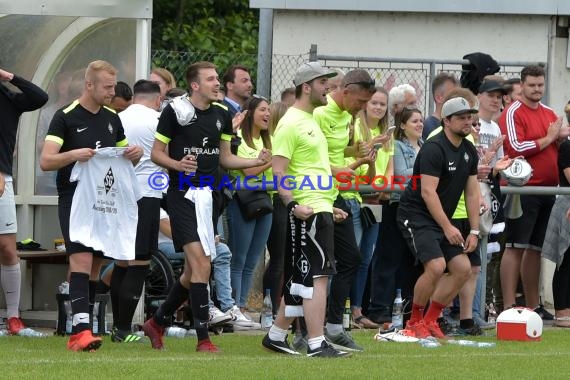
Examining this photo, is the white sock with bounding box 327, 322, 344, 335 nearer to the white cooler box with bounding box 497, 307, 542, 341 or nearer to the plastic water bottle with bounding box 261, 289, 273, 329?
the plastic water bottle with bounding box 261, 289, 273, 329

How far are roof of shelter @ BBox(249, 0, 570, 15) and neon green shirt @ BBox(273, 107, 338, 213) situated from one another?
18.3 feet

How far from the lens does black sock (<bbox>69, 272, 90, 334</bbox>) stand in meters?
10.3

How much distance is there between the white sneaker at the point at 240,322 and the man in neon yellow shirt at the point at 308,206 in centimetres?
187

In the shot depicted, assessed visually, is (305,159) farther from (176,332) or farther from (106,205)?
(176,332)

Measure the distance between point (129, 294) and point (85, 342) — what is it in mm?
1066

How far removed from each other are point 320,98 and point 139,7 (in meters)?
2.36

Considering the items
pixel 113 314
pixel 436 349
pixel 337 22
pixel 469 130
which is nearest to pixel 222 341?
pixel 113 314

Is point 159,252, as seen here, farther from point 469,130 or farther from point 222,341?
point 469,130

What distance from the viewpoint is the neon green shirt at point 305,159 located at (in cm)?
1021

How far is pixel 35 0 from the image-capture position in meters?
11.7

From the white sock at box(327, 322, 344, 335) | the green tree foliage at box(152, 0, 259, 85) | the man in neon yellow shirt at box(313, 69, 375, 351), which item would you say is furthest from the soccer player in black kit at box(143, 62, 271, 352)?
the green tree foliage at box(152, 0, 259, 85)

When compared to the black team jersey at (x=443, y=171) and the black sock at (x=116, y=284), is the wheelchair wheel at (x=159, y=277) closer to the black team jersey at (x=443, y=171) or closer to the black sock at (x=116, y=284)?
the black sock at (x=116, y=284)

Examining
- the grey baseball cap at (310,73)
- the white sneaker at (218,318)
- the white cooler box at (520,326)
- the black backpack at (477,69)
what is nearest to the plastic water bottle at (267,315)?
the white sneaker at (218,318)

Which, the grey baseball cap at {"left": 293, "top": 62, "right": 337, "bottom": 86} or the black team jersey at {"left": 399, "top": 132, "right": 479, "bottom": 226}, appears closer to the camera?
the grey baseball cap at {"left": 293, "top": 62, "right": 337, "bottom": 86}
